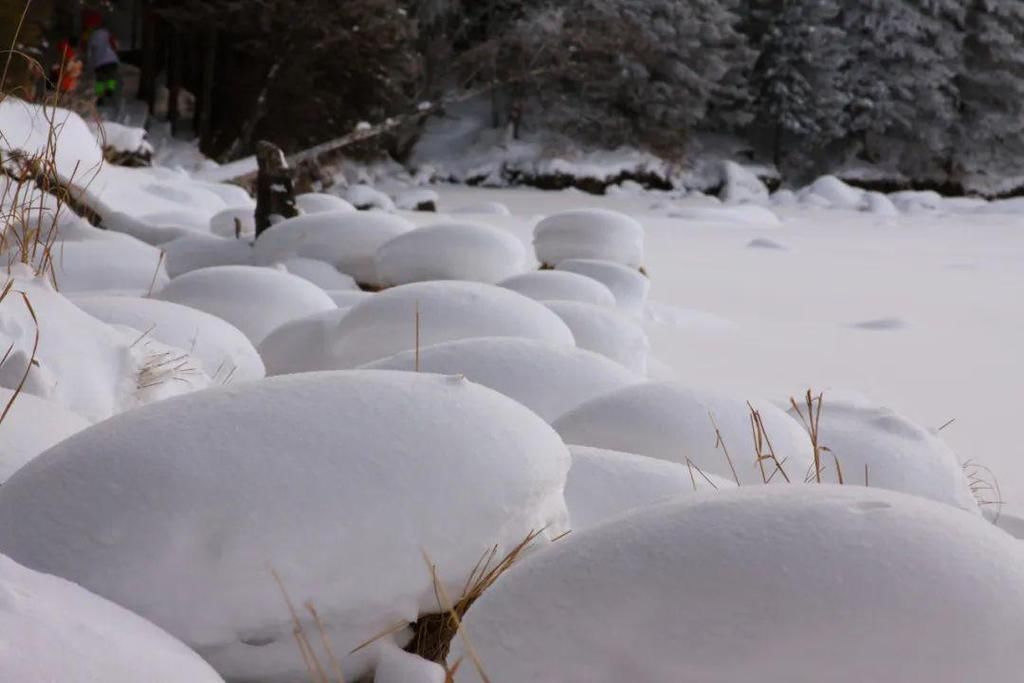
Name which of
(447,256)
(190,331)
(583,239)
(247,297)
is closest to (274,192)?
(447,256)

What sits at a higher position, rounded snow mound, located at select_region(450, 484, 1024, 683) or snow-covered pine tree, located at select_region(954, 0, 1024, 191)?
rounded snow mound, located at select_region(450, 484, 1024, 683)

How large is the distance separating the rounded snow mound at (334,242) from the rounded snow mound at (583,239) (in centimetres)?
90

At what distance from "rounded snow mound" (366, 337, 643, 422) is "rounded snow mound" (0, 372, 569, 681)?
800 millimetres

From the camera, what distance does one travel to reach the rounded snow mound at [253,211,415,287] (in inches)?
158

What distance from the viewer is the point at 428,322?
8.15 feet

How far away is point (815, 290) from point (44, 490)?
519cm

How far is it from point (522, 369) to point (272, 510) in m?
1.02

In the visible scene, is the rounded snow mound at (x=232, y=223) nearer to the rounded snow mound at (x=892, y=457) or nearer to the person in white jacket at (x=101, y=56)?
the rounded snow mound at (x=892, y=457)

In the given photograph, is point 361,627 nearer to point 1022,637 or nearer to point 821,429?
point 1022,637

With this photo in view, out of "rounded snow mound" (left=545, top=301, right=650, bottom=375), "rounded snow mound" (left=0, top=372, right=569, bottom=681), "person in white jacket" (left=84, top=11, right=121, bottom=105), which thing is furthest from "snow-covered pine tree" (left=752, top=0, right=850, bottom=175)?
"rounded snow mound" (left=0, top=372, right=569, bottom=681)

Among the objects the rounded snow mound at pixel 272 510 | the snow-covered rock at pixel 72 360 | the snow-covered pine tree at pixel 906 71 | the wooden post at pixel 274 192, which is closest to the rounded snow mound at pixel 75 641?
the rounded snow mound at pixel 272 510

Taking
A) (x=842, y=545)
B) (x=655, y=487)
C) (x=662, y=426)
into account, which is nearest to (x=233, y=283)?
(x=662, y=426)

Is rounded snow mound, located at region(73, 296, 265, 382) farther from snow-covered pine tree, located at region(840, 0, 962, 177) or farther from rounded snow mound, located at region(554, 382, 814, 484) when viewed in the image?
snow-covered pine tree, located at region(840, 0, 962, 177)

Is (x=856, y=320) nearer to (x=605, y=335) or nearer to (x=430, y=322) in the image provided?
(x=605, y=335)
